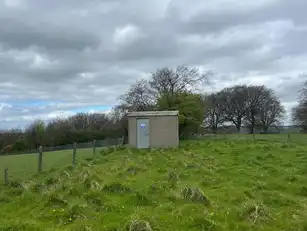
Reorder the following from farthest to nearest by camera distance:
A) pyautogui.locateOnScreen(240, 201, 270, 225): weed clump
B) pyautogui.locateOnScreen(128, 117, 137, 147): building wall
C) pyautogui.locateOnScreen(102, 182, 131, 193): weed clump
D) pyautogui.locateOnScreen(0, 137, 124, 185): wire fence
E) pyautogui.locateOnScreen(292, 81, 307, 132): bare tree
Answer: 1. pyautogui.locateOnScreen(292, 81, 307, 132): bare tree
2. pyautogui.locateOnScreen(128, 117, 137, 147): building wall
3. pyautogui.locateOnScreen(0, 137, 124, 185): wire fence
4. pyautogui.locateOnScreen(102, 182, 131, 193): weed clump
5. pyautogui.locateOnScreen(240, 201, 270, 225): weed clump

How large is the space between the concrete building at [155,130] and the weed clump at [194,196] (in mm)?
16413

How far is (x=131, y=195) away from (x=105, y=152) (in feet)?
41.8

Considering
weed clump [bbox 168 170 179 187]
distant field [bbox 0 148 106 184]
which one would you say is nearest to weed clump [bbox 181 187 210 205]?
weed clump [bbox 168 170 179 187]

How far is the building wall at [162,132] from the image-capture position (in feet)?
82.1

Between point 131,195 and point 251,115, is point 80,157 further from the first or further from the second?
point 251,115

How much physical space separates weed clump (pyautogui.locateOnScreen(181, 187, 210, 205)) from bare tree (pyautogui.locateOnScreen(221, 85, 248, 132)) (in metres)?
67.5

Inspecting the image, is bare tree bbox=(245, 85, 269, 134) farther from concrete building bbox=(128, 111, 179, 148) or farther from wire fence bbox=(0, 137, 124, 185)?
wire fence bbox=(0, 137, 124, 185)

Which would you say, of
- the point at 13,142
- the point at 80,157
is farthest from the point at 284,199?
the point at 13,142

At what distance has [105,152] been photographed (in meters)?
21.1

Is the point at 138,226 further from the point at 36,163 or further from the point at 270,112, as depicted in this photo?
the point at 270,112

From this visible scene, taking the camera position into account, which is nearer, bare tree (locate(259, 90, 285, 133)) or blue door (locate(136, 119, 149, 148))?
blue door (locate(136, 119, 149, 148))

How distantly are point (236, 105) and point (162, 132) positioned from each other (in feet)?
173

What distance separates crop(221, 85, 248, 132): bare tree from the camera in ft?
246

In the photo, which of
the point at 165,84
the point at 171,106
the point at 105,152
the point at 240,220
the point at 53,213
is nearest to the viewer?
the point at 240,220
